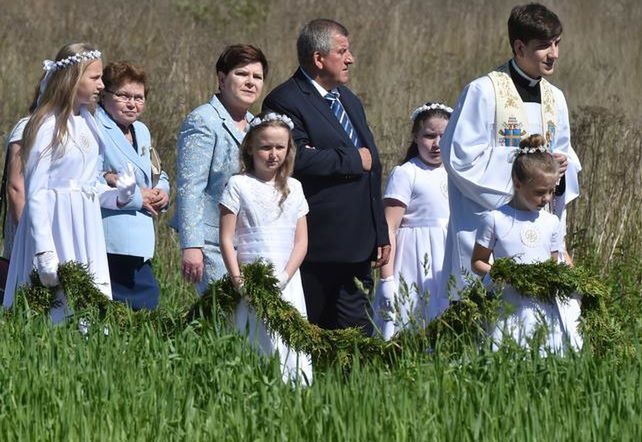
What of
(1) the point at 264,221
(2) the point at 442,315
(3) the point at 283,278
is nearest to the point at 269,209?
(1) the point at 264,221

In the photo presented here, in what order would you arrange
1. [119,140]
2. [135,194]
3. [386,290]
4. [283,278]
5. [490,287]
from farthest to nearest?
[386,290] → [119,140] → [135,194] → [283,278] → [490,287]

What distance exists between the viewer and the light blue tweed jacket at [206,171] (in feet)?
23.0

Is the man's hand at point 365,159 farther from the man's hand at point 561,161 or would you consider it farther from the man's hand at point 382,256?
the man's hand at point 561,161

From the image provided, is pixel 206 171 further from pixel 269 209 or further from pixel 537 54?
pixel 537 54

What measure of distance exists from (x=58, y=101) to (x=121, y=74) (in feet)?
2.30

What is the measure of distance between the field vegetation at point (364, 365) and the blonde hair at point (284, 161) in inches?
30.3

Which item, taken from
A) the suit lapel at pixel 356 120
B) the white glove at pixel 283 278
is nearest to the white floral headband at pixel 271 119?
the suit lapel at pixel 356 120

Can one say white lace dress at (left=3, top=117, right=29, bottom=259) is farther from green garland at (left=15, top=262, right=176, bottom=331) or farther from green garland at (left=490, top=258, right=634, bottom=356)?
green garland at (left=490, top=258, right=634, bottom=356)

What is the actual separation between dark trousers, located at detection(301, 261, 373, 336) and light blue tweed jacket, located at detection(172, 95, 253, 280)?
386 millimetres

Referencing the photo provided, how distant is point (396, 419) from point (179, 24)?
11.3 m

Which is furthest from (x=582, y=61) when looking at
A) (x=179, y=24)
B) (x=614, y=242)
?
(x=614, y=242)

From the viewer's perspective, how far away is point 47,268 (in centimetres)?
658

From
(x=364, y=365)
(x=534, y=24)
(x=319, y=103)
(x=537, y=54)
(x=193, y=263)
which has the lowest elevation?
A: (x=364, y=365)

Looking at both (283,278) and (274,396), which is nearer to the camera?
(274,396)
